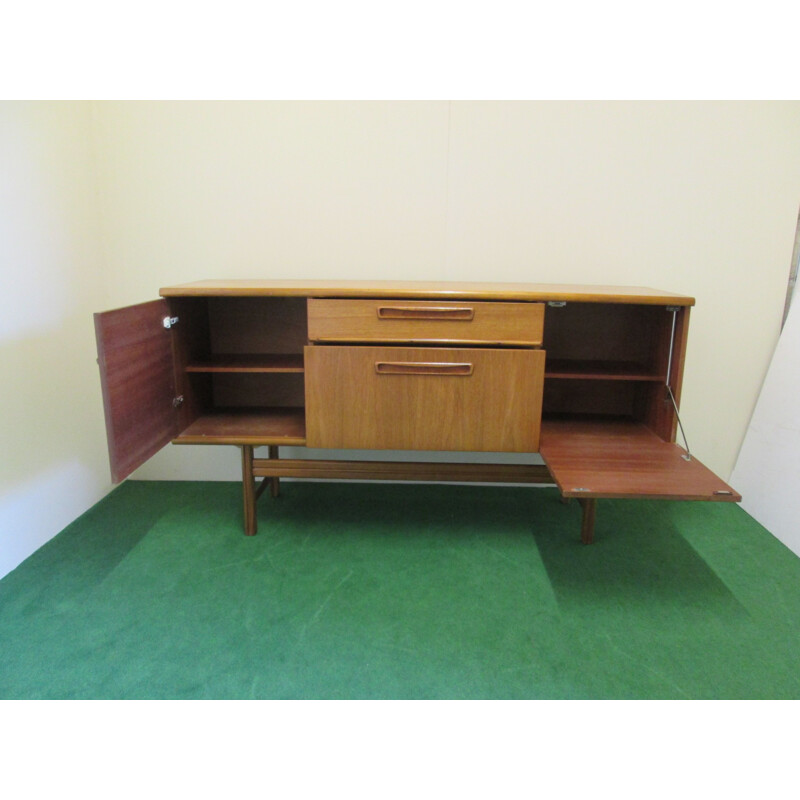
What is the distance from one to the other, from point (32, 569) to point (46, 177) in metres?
1.45

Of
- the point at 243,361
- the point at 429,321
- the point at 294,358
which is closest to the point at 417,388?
the point at 429,321

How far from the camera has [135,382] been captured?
1.81 meters

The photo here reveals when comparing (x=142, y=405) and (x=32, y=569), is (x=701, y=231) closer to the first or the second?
(x=142, y=405)

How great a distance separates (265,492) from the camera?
266 cm

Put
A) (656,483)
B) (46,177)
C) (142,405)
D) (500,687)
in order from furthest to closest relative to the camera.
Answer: (46,177) < (142,405) < (656,483) < (500,687)

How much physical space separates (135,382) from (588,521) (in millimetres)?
1700

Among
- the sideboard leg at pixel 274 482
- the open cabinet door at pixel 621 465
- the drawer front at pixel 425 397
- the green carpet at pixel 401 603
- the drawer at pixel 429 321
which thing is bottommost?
the green carpet at pixel 401 603

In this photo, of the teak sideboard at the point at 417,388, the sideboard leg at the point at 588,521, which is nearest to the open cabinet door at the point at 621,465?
the teak sideboard at the point at 417,388

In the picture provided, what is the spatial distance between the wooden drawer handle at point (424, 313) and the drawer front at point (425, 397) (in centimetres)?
11

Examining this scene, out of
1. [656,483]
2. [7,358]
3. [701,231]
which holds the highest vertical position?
[701,231]

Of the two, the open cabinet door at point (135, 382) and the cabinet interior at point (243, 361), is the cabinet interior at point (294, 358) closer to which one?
the cabinet interior at point (243, 361)

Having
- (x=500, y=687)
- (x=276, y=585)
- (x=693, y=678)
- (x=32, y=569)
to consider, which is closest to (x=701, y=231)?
(x=693, y=678)

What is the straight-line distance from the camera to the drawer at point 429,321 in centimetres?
193

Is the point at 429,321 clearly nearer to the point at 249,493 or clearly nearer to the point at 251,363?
the point at 251,363
